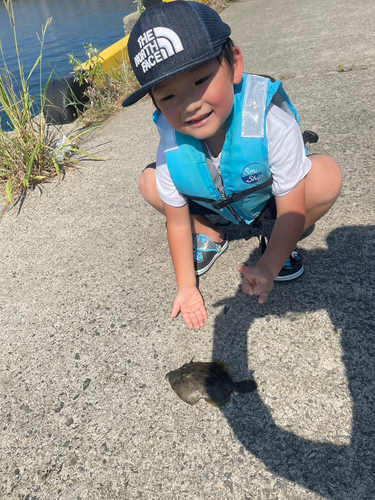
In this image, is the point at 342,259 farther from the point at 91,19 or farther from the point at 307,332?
the point at 91,19

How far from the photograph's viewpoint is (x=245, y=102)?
1.95m

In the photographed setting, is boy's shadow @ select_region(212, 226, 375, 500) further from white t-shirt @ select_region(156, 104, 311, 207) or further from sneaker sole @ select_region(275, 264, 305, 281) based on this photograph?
white t-shirt @ select_region(156, 104, 311, 207)

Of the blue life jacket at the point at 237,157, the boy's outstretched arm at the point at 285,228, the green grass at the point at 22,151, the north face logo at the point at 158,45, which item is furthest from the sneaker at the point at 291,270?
the green grass at the point at 22,151

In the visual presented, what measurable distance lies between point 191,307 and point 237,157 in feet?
2.77

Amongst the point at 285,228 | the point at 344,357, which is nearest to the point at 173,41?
the point at 285,228

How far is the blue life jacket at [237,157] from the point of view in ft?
6.40

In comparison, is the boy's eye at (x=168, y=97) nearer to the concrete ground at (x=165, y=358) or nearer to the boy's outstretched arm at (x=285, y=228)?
the boy's outstretched arm at (x=285, y=228)

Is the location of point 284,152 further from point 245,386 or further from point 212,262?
point 245,386

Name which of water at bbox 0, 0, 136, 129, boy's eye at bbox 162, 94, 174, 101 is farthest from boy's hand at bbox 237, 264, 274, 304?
water at bbox 0, 0, 136, 129

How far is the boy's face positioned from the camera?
1.72m

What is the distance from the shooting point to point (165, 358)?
206 cm

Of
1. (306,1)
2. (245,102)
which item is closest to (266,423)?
(245,102)

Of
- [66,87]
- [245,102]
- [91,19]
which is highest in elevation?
[245,102]

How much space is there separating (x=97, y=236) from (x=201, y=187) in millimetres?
1201
